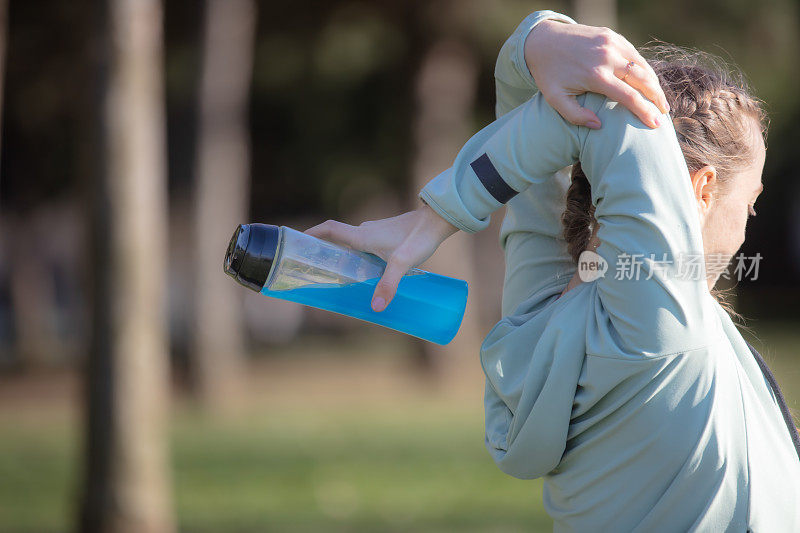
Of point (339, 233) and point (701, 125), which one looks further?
point (339, 233)

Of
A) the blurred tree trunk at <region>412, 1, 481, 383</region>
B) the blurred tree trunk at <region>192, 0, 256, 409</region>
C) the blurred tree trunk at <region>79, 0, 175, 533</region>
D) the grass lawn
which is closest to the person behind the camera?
the blurred tree trunk at <region>79, 0, 175, 533</region>

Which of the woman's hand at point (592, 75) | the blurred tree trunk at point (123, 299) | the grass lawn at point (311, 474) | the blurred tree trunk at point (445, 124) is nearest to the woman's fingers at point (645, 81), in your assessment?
the woman's hand at point (592, 75)

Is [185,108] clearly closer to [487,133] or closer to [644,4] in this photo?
[644,4]

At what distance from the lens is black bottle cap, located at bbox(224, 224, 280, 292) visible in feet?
5.49

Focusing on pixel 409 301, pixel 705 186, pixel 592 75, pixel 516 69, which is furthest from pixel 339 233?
pixel 705 186

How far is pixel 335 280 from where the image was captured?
1784 mm

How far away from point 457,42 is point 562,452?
45.0 feet

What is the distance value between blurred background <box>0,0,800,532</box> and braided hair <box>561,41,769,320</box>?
0.58 metres

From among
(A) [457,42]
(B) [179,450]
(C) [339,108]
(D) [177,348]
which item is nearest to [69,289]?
(D) [177,348]

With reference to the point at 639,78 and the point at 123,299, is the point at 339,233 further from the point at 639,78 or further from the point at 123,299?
the point at 123,299

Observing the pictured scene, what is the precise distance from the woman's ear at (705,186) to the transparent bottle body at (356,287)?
1.65 feet

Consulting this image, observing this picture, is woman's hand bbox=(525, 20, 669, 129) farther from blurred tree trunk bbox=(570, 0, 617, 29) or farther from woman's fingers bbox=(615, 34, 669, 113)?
blurred tree trunk bbox=(570, 0, 617, 29)

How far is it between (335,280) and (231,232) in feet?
40.9

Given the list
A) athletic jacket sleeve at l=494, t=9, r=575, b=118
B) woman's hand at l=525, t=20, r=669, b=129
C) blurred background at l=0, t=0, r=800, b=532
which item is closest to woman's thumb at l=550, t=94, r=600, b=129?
woman's hand at l=525, t=20, r=669, b=129
